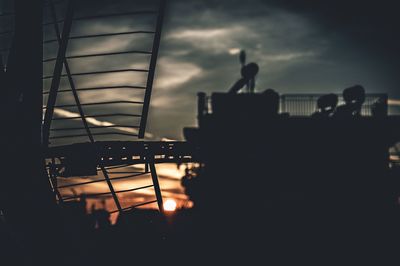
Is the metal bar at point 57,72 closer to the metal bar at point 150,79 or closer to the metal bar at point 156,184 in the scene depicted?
the metal bar at point 150,79

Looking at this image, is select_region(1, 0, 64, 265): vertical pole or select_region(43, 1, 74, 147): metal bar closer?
select_region(1, 0, 64, 265): vertical pole

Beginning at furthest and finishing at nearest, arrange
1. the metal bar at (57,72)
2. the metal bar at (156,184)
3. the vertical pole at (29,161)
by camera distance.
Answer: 1. the metal bar at (156,184)
2. the metal bar at (57,72)
3. the vertical pole at (29,161)

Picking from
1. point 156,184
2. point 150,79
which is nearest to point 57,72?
point 150,79

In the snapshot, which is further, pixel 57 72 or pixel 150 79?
pixel 150 79

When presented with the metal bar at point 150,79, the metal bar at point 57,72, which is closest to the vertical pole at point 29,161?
the metal bar at point 57,72

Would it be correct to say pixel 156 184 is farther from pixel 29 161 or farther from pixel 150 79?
pixel 29 161

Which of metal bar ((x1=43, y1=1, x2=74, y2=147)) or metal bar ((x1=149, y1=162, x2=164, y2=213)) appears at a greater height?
metal bar ((x1=43, y1=1, x2=74, y2=147))

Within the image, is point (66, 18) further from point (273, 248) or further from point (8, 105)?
point (273, 248)

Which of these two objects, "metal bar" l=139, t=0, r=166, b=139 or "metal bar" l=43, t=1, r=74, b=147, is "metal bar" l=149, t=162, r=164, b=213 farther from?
"metal bar" l=43, t=1, r=74, b=147

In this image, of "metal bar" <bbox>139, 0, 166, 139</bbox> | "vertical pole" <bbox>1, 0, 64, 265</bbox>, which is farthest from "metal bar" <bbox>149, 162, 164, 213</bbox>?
"vertical pole" <bbox>1, 0, 64, 265</bbox>

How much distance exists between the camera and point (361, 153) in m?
22.9

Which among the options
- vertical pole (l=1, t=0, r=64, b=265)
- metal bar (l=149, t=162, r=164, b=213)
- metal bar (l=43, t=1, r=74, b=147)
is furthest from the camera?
metal bar (l=149, t=162, r=164, b=213)

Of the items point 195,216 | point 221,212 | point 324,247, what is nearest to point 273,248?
point 324,247

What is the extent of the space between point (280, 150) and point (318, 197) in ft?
11.0
